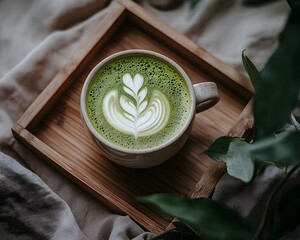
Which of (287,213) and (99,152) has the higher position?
Result: (287,213)

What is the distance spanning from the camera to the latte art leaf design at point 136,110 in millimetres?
866

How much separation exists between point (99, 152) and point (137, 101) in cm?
10

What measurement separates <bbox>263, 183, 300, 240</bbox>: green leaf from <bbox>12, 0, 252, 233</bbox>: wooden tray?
197mm

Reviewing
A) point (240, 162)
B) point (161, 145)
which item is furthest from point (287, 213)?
point (161, 145)

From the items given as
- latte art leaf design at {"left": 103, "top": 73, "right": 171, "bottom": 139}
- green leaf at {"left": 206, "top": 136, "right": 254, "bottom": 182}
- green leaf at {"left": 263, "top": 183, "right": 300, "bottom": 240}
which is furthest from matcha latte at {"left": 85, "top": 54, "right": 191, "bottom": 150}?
green leaf at {"left": 263, "top": 183, "right": 300, "bottom": 240}

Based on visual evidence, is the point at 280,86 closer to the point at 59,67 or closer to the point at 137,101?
the point at 137,101

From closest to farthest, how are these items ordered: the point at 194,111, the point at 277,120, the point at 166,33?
the point at 277,120
the point at 194,111
the point at 166,33

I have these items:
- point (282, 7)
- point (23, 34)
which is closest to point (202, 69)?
point (282, 7)

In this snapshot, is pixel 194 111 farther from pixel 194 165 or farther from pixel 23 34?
pixel 23 34

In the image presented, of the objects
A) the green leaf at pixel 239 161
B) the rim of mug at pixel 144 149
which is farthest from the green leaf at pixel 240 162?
the rim of mug at pixel 144 149

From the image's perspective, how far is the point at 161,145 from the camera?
0.83 metres

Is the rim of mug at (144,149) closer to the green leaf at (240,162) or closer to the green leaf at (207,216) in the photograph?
the green leaf at (240,162)

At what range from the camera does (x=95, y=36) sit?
0.96 m

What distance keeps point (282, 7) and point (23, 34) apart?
16.9 inches
